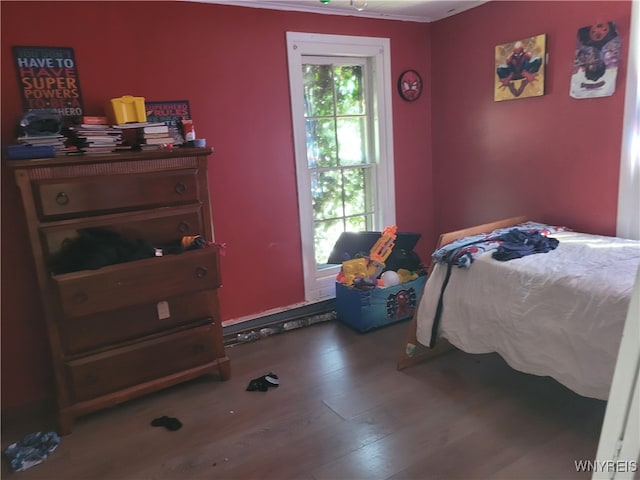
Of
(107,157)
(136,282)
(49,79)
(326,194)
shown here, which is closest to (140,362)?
(136,282)

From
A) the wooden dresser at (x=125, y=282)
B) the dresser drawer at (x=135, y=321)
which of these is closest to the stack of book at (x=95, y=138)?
the wooden dresser at (x=125, y=282)

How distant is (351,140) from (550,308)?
1.99m

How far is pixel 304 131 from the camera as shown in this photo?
124 inches

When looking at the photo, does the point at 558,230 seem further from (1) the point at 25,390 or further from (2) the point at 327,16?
(1) the point at 25,390

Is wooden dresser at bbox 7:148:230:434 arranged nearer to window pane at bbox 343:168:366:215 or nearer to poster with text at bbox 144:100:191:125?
poster with text at bbox 144:100:191:125

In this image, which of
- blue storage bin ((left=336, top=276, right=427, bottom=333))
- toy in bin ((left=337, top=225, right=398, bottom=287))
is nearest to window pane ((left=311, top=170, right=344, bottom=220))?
toy in bin ((left=337, top=225, right=398, bottom=287))

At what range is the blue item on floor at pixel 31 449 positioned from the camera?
1999 mm

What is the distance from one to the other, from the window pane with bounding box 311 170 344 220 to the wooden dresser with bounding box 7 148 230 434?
110 centimetres

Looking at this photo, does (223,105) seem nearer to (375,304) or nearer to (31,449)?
(375,304)

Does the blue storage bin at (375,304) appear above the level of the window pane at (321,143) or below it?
below

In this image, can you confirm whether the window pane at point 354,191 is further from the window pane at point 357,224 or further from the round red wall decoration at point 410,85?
the round red wall decoration at point 410,85

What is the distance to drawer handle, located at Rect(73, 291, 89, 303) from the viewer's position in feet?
6.88

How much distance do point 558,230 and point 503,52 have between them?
1.24 meters

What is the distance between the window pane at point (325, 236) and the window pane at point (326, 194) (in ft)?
0.19
